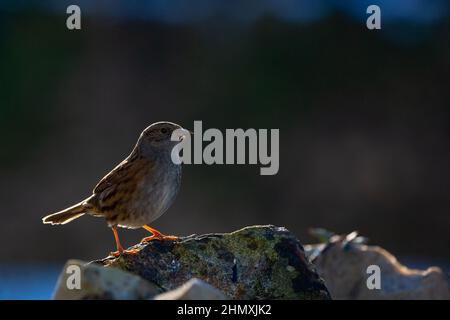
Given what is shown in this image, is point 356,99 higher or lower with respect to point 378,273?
Answer: higher

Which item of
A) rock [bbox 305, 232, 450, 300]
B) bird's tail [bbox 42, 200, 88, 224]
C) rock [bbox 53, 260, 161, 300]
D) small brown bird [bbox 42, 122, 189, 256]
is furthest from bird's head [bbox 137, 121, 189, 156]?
rock [bbox 53, 260, 161, 300]

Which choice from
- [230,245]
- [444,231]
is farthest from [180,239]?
[444,231]

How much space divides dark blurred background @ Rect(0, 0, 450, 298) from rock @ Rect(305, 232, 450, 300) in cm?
773

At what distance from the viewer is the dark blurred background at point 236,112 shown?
17.4 m

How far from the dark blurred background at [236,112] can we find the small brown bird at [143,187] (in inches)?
321

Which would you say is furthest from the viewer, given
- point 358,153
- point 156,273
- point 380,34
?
point 380,34

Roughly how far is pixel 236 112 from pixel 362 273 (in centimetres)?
1178

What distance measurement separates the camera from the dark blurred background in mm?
17411

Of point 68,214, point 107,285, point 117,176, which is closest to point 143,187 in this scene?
point 117,176

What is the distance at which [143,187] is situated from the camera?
25.2ft

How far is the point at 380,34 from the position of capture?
21.3 m

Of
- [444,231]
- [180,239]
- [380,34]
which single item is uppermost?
[380,34]

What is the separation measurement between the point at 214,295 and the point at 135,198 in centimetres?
274
